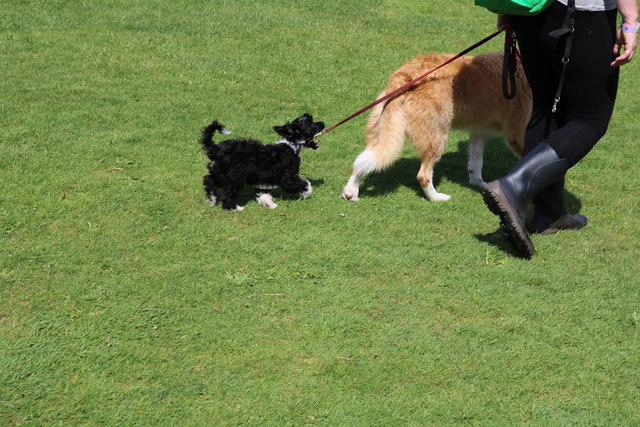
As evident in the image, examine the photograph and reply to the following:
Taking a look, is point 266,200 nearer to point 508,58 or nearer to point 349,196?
point 349,196

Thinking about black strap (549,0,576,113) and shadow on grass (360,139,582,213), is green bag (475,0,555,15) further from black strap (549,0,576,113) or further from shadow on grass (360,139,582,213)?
shadow on grass (360,139,582,213)

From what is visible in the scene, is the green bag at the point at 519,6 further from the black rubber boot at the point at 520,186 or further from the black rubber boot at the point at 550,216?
the black rubber boot at the point at 550,216

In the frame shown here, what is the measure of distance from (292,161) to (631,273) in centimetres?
282

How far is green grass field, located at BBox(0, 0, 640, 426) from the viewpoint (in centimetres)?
397

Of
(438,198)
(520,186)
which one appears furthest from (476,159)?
(520,186)

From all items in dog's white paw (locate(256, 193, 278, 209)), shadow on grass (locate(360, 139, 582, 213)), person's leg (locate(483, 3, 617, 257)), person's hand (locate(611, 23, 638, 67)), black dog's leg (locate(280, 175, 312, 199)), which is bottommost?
shadow on grass (locate(360, 139, 582, 213))

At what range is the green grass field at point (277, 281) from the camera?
3.97m

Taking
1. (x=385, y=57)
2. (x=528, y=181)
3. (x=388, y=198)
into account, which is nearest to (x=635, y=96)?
(x=385, y=57)

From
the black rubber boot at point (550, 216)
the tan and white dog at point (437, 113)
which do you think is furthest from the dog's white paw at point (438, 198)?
the black rubber boot at point (550, 216)

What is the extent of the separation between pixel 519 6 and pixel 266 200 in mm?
2654

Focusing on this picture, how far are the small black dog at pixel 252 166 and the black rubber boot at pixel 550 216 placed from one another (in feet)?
6.41

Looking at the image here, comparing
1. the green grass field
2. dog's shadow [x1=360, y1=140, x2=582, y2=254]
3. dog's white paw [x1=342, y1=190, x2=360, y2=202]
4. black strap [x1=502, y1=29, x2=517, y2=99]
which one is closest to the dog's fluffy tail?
dog's white paw [x1=342, y1=190, x2=360, y2=202]

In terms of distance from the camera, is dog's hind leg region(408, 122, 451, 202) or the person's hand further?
dog's hind leg region(408, 122, 451, 202)

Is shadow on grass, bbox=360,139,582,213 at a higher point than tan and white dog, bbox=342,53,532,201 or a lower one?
lower
